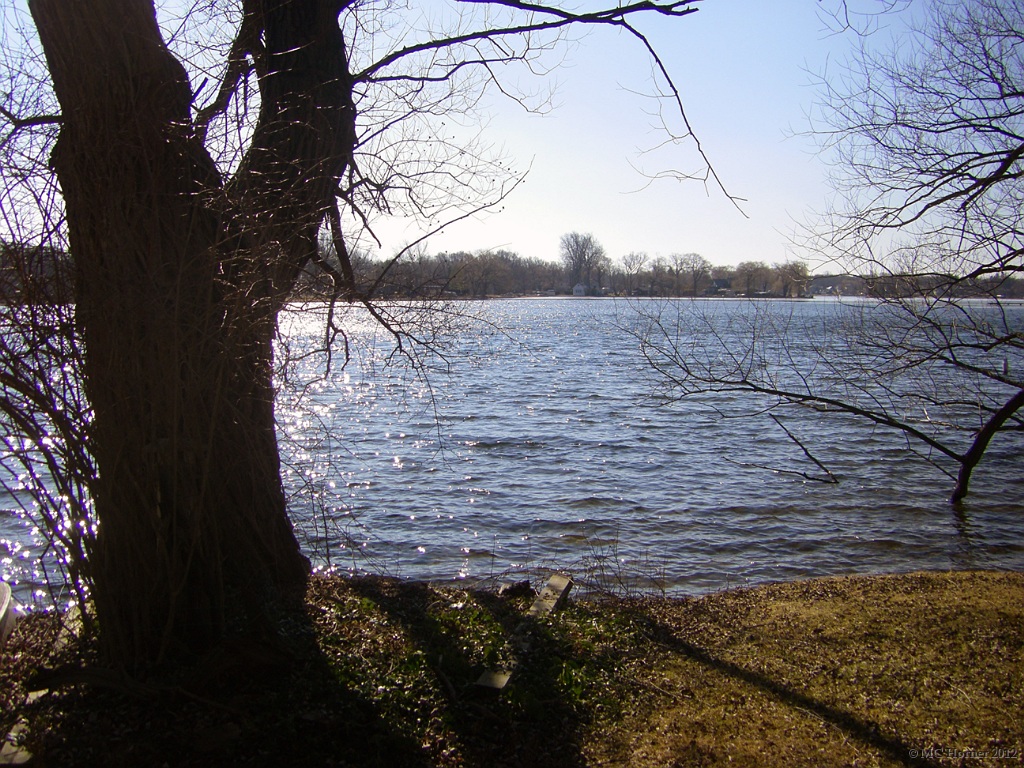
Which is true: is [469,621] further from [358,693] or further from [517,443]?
[517,443]

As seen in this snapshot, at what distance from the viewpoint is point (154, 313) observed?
4.10m

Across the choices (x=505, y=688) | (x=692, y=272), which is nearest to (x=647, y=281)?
(x=692, y=272)

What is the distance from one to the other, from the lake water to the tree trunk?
590mm

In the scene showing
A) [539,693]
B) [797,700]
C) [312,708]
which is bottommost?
[797,700]

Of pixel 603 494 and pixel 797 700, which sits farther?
pixel 603 494

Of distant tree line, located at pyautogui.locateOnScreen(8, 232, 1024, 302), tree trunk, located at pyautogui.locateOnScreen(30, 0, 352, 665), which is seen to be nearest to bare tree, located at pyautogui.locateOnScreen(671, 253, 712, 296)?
distant tree line, located at pyautogui.locateOnScreen(8, 232, 1024, 302)

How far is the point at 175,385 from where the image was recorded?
4051 mm

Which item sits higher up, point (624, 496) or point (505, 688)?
point (505, 688)

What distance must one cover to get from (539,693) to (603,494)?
9287 mm

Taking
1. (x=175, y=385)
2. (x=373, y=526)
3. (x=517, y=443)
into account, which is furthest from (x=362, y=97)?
(x=517, y=443)

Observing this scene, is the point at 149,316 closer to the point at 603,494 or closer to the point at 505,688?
the point at 505,688

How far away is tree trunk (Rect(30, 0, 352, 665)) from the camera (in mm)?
4062

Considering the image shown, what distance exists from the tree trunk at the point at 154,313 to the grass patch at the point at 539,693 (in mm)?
486

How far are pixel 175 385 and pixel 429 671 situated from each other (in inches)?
89.1
